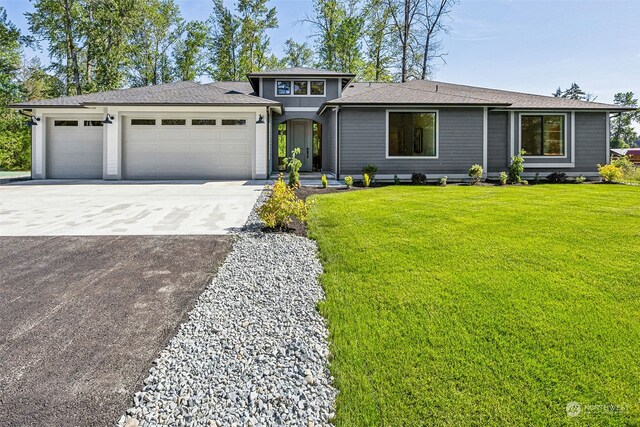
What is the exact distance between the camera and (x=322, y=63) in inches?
1000

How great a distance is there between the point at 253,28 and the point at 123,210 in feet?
68.5

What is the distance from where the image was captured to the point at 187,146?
13.6m

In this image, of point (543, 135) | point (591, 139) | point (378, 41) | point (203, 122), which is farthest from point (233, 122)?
point (378, 41)

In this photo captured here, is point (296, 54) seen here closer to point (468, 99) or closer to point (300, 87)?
point (300, 87)

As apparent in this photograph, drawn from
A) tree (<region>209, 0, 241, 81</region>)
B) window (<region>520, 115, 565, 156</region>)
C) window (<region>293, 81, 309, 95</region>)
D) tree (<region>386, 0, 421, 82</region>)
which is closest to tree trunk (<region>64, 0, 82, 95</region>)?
tree (<region>209, 0, 241, 81</region>)

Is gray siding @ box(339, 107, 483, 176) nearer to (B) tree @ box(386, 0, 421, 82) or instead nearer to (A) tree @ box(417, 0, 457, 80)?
(B) tree @ box(386, 0, 421, 82)

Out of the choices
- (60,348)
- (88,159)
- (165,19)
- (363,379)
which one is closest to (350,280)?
(363,379)

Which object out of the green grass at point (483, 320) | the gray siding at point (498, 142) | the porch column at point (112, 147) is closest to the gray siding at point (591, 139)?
the gray siding at point (498, 142)

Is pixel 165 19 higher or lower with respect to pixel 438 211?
higher

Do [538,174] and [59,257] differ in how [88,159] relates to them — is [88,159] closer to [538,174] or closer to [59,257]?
[59,257]

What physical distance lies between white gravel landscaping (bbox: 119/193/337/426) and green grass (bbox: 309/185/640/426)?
177 mm

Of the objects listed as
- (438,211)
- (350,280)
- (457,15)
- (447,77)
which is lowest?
(350,280)

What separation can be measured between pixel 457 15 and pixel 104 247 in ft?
79.8

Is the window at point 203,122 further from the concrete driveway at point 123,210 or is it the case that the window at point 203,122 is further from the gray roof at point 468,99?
the gray roof at point 468,99
